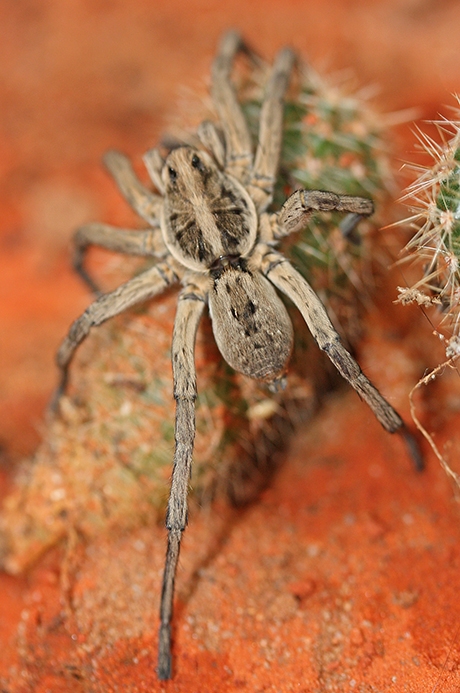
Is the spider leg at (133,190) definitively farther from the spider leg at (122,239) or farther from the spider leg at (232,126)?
the spider leg at (232,126)

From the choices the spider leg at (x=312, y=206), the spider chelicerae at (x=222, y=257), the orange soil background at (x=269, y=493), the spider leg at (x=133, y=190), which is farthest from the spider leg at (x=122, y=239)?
the orange soil background at (x=269, y=493)

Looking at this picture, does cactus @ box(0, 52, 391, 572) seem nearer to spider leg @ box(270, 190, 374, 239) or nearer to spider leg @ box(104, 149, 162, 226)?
spider leg @ box(270, 190, 374, 239)

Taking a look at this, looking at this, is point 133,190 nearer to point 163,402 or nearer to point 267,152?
point 267,152

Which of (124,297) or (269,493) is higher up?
(124,297)

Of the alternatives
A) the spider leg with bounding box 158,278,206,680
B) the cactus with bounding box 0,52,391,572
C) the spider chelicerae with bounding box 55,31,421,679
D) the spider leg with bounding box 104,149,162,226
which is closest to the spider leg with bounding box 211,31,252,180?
the spider chelicerae with bounding box 55,31,421,679

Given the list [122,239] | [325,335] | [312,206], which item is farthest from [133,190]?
[325,335]

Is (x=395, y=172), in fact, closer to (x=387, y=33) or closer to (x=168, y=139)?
(x=168, y=139)

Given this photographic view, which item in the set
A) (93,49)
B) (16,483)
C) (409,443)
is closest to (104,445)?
(16,483)
